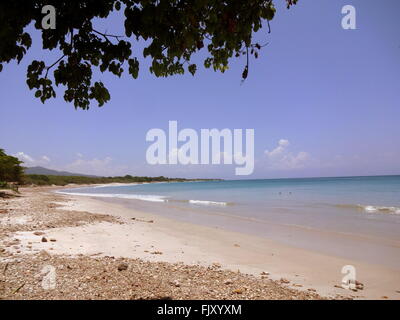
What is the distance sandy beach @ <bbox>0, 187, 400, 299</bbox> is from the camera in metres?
3.95

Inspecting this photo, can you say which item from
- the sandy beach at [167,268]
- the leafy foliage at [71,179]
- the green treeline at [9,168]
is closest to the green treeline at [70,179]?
the leafy foliage at [71,179]

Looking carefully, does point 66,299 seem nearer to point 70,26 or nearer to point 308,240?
point 70,26

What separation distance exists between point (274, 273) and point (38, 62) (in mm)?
5726

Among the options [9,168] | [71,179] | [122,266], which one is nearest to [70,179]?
[71,179]

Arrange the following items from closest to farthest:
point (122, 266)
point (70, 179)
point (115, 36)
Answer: point (115, 36) < point (122, 266) < point (70, 179)

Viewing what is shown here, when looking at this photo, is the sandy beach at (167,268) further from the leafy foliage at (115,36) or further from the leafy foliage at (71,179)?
the leafy foliage at (71,179)

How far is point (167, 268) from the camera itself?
5086 mm

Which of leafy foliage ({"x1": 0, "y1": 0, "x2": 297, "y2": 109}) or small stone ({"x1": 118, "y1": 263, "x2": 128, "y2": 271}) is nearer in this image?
leafy foliage ({"x1": 0, "y1": 0, "x2": 297, "y2": 109})

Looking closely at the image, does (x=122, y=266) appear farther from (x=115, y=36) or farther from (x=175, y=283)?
(x=115, y=36)

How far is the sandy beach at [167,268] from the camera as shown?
3945 millimetres

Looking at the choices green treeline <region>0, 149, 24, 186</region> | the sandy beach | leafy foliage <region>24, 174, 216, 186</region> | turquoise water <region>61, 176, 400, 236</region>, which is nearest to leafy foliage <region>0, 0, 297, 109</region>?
the sandy beach

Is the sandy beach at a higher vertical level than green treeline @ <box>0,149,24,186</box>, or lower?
lower

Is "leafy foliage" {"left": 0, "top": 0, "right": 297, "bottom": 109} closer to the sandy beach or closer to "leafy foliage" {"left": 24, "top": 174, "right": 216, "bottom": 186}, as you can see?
the sandy beach
